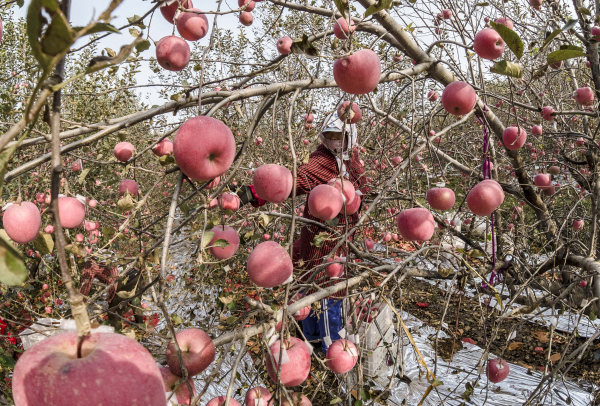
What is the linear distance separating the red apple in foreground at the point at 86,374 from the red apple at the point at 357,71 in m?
0.69

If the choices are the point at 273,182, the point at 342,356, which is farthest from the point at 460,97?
the point at 342,356

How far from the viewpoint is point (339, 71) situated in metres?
0.86

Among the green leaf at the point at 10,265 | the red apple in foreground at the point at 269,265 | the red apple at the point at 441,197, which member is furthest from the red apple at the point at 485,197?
the green leaf at the point at 10,265

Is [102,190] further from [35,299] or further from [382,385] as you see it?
[382,385]

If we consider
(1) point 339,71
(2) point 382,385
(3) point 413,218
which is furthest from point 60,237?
(2) point 382,385

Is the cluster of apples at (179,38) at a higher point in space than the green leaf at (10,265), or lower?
higher

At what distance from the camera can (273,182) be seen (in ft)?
3.06

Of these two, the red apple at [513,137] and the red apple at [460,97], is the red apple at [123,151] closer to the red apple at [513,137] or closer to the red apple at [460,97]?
the red apple at [460,97]

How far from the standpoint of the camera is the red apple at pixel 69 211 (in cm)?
98

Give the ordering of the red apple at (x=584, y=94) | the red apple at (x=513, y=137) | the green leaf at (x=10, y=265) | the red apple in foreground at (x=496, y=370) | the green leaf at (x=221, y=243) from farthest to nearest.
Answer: the red apple at (x=584, y=94)
the red apple in foreground at (x=496, y=370)
the red apple at (x=513, y=137)
the green leaf at (x=221, y=243)
the green leaf at (x=10, y=265)

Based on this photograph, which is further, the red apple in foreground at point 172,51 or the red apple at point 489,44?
the red apple at point 489,44

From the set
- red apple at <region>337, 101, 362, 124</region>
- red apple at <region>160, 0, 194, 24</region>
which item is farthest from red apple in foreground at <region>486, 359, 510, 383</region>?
red apple at <region>160, 0, 194, 24</region>

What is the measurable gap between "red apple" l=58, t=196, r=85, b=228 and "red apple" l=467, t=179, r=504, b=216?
116cm

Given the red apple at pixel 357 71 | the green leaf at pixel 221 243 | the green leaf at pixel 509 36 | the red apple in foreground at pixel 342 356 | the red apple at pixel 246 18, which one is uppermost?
the green leaf at pixel 509 36
